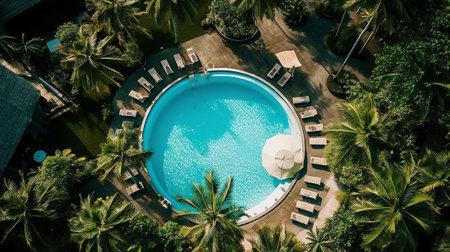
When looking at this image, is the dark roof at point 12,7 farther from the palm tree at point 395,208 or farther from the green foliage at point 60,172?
the palm tree at point 395,208

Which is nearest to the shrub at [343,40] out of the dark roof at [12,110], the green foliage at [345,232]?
the green foliage at [345,232]

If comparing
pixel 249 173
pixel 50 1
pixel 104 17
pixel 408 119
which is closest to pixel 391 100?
pixel 408 119

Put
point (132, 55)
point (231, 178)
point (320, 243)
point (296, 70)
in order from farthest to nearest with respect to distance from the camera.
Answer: point (296, 70), point (132, 55), point (320, 243), point (231, 178)

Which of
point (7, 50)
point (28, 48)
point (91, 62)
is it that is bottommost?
point (91, 62)

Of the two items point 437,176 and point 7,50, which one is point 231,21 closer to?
point 7,50

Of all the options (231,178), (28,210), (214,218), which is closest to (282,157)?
(231,178)

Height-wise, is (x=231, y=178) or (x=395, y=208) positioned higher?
(x=231, y=178)

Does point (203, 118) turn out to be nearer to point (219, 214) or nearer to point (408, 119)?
point (219, 214)

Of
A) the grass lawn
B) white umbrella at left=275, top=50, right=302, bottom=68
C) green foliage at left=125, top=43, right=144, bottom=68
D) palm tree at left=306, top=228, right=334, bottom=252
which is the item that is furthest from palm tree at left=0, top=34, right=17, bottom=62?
palm tree at left=306, top=228, right=334, bottom=252
